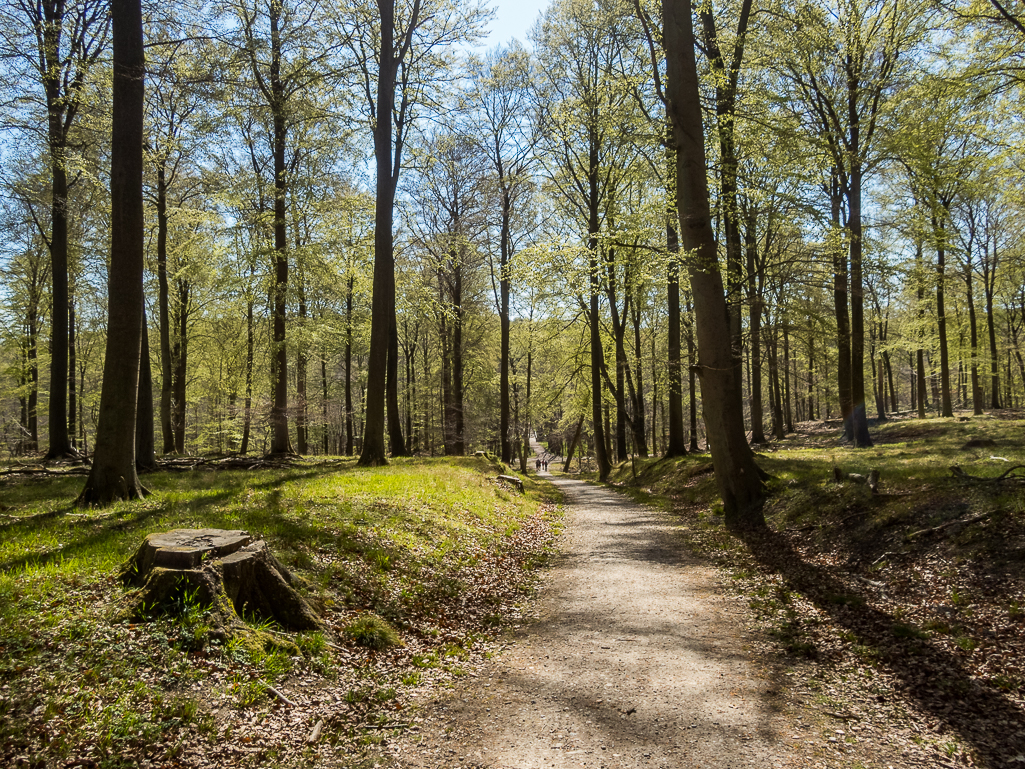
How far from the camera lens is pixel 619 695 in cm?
443

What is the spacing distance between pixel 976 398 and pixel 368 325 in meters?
28.3

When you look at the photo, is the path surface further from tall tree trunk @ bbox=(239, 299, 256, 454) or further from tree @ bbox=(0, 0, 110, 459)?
tall tree trunk @ bbox=(239, 299, 256, 454)

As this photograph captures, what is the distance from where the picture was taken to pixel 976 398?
26094mm

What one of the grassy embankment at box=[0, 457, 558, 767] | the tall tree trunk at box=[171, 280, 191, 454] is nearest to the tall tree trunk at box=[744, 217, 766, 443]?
the grassy embankment at box=[0, 457, 558, 767]

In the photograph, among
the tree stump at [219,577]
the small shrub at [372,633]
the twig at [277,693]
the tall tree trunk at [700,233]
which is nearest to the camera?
the twig at [277,693]

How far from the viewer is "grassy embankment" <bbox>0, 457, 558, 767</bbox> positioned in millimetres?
3375

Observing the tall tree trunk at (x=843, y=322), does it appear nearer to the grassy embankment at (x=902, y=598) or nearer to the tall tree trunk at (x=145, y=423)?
the grassy embankment at (x=902, y=598)

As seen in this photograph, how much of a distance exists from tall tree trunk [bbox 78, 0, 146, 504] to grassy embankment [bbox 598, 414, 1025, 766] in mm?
9399

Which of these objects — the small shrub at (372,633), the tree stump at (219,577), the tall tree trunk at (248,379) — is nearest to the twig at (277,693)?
the tree stump at (219,577)

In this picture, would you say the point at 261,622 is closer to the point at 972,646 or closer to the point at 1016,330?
the point at 972,646

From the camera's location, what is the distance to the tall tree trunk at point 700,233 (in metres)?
9.88

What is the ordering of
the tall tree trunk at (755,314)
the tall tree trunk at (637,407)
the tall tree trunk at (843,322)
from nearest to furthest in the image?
the tall tree trunk at (843,322) → the tall tree trunk at (755,314) → the tall tree trunk at (637,407)

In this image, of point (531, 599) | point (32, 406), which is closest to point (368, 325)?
point (531, 599)

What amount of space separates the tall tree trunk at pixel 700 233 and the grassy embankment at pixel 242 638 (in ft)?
13.7
